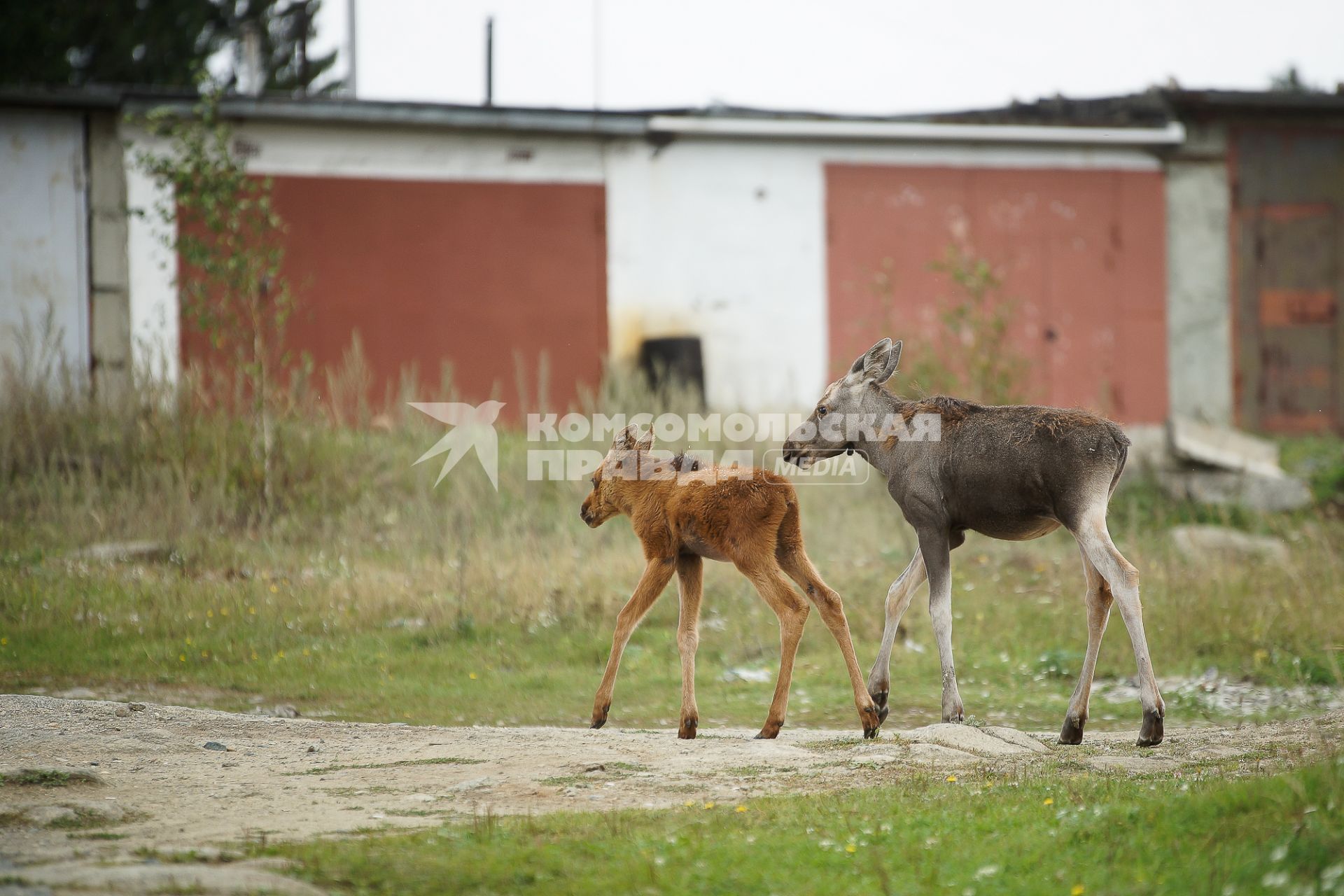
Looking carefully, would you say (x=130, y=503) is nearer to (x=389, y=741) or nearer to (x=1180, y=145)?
(x=389, y=741)

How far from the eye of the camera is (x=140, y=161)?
47.8 ft

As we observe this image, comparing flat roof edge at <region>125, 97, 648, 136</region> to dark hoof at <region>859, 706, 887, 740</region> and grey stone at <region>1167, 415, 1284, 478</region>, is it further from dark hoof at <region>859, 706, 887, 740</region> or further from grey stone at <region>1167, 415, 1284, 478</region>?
dark hoof at <region>859, 706, 887, 740</region>

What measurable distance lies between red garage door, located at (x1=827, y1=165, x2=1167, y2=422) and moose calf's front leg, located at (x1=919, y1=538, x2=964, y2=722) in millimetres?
12150

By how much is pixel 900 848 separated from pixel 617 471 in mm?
3195

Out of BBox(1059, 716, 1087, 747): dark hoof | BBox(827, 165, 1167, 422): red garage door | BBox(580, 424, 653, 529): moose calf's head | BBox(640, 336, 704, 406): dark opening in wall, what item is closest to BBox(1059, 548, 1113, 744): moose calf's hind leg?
BBox(1059, 716, 1087, 747): dark hoof

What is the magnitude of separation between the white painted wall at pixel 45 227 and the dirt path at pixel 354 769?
9881 millimetres

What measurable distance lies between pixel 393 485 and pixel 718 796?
938cm

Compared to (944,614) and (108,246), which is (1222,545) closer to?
(944,614)

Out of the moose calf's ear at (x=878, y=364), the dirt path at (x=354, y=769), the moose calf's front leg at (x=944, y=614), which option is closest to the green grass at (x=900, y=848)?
the dirt path at (x=354, y=769)

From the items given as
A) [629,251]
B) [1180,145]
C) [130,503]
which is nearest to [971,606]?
[130,503]

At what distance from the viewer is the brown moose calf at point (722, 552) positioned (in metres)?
7.00

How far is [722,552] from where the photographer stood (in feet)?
23.2

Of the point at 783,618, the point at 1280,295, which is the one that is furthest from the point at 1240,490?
the point at 783,618

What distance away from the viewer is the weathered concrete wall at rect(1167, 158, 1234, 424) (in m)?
20.9
